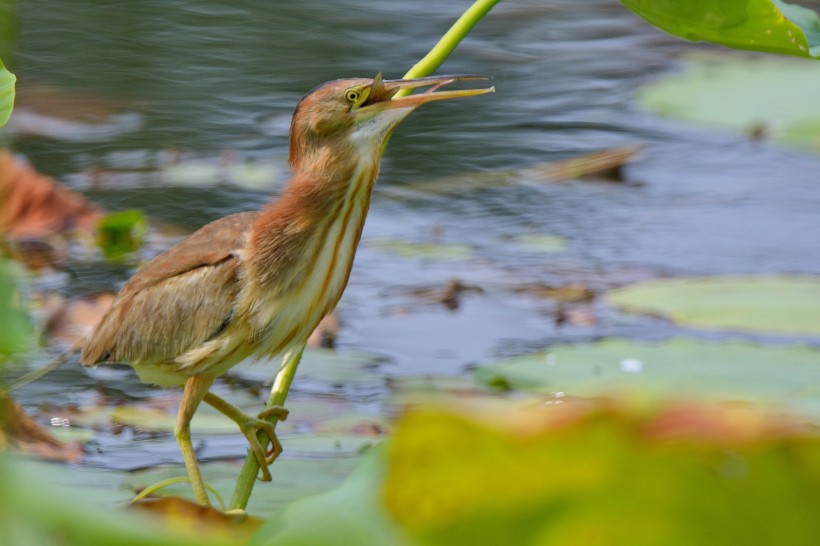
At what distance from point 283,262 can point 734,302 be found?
1.37 meters

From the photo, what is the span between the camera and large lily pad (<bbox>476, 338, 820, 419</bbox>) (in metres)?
2.39

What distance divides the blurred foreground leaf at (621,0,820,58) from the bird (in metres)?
0.26

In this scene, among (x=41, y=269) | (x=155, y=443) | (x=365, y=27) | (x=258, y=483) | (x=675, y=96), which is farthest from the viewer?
(x=365, y=27)

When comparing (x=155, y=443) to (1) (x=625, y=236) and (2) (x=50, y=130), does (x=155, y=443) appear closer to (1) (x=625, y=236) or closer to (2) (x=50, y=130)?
(1) (x=625, y=236)

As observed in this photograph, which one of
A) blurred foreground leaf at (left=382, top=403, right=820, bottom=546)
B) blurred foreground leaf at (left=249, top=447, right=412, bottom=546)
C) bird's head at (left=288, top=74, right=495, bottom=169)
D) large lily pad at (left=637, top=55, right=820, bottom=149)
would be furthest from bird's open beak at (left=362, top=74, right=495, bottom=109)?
large lily pad at (left=637, top=55, right=820, bottom=149)

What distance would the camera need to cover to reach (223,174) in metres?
3.85

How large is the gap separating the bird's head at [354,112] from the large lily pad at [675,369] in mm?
794

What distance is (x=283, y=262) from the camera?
1.77m

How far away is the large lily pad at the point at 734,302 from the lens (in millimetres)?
2711

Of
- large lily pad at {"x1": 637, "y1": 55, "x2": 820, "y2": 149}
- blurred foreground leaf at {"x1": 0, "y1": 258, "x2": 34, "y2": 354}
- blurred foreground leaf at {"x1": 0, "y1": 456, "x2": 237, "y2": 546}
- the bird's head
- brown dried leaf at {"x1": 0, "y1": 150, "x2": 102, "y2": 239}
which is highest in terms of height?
blurred foreground leaf at {"x1": 0, "y1": 456, "x2": 237, "y2": 546}

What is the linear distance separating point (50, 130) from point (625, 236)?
1909 millimetres

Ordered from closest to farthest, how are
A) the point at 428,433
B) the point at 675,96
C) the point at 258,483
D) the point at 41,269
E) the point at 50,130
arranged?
the point at 428,433 < the point at 258,483 < the point at 41,269 < the point at 50,130 < the point at 675,96

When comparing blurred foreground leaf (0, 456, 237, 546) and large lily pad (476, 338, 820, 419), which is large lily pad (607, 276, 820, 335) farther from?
blurred foreground leaf (0, 456, 237, 546)

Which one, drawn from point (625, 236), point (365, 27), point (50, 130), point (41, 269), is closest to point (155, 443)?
point (41, 269)
